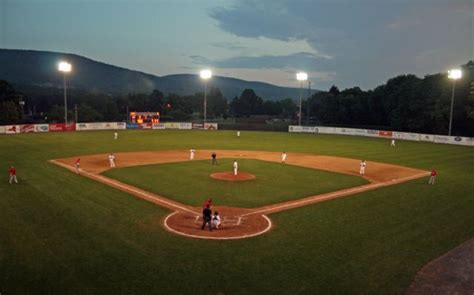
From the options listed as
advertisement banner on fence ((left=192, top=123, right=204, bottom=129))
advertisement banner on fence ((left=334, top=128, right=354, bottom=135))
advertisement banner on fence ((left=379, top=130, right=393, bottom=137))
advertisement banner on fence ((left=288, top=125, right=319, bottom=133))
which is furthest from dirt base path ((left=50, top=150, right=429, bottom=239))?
advertisement banner on fence ((left=192, top=123, right=204, bottom=129))

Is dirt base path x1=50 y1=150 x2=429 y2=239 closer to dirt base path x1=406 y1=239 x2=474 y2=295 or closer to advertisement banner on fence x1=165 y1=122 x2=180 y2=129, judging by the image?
dirt base path x1=406 y1=239 x2=474 y2=295

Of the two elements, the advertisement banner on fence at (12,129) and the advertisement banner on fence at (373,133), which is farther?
the advertisement banner on fence at (373,133)

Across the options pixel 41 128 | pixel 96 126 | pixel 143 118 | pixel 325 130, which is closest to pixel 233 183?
pixel 41 128

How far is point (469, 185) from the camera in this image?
31266mm

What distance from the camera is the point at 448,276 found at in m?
14.1

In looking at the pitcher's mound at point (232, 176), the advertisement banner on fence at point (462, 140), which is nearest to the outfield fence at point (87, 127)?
the advertisement banner on fence at point (462, 140)

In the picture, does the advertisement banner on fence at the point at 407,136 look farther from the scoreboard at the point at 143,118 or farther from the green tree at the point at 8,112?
the green tree at the point at 8,112

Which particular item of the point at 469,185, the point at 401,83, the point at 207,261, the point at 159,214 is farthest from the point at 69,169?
the point at 401,83

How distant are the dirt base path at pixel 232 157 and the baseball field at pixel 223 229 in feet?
0.71

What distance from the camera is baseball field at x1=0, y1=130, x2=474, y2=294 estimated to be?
13.2 m

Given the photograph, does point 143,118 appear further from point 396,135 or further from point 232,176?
point 232,176

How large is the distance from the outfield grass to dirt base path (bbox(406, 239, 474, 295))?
1040 centimetres

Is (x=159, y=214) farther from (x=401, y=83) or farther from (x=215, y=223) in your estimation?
(x=401, y=83)

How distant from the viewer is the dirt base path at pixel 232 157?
18.7 metres
